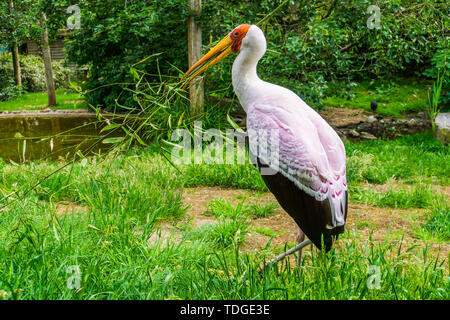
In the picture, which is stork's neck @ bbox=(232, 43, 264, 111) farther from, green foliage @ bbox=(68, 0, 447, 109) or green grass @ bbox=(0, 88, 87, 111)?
green grass @ bbox=(0, 88, 87, 111)

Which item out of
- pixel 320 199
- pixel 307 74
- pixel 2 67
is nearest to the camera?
pixel 320 199

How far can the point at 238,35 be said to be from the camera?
8.25 ft

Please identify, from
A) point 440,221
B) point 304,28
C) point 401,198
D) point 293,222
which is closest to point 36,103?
point 304,28

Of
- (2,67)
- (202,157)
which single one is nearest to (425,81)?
(202,157)

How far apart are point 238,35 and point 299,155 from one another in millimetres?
833

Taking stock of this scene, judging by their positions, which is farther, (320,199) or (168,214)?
(168,214)

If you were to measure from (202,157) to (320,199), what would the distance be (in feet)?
9.16

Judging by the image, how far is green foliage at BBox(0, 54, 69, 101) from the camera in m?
14.9

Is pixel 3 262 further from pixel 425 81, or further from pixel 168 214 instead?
pixel 425 81

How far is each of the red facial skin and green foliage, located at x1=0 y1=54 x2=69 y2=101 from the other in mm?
13837

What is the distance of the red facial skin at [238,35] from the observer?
2.50m

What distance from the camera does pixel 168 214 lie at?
3.42 meters
